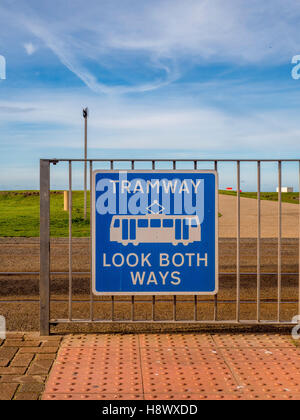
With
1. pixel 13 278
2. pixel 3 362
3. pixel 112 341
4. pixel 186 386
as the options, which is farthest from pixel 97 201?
pixel 13 278

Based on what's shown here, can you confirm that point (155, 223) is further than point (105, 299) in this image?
No

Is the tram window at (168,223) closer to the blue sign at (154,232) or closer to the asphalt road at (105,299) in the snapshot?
the blue sign at (154,232)

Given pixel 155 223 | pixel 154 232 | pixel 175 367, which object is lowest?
pixel 175 367

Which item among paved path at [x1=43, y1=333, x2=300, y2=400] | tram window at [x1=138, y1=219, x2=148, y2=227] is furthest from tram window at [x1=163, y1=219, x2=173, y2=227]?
paved path at [x1=43, y1=333, x2=300, y2=400]

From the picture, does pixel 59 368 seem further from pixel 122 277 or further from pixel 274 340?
pixel 274 340

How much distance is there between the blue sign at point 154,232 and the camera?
560 cm

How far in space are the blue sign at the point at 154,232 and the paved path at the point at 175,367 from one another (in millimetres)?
592

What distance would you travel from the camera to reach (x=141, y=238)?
5641mm

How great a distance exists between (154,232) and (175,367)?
5.04 feet

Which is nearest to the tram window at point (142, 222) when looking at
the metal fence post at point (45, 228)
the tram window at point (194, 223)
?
the tram window at point (194, 223)

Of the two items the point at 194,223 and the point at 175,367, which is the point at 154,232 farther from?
the point at 175,367

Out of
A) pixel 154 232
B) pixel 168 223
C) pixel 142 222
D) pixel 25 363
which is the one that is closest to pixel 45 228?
pixel 142 222

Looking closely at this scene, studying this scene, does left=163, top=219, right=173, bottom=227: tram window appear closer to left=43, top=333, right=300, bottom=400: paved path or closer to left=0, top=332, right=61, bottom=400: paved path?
left=43, top=333, right=300, bottom=400: paved path

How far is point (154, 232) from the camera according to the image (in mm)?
5633
